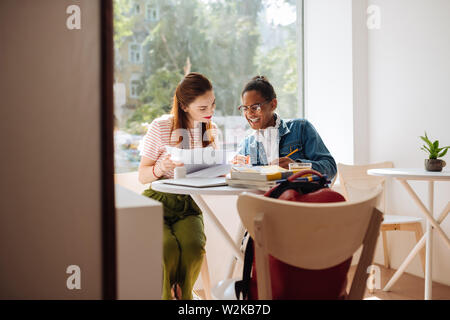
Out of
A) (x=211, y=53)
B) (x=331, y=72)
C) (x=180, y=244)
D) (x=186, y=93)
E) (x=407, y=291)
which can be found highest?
(x=211, y=53)

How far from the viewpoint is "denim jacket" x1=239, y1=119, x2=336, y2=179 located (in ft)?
7.66

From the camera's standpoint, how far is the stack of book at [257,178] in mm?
1756

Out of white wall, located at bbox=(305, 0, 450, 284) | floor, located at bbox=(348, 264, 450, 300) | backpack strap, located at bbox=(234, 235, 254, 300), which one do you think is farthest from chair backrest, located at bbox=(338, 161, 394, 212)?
backpack strap, located at bbox=(234, 235, 254, 300)

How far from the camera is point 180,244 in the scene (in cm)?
219

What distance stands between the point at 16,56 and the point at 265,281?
38.1 inches

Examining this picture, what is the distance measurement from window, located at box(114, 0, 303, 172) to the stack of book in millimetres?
1515

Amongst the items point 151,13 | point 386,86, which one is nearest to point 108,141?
point 151,13

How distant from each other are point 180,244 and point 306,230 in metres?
1.17

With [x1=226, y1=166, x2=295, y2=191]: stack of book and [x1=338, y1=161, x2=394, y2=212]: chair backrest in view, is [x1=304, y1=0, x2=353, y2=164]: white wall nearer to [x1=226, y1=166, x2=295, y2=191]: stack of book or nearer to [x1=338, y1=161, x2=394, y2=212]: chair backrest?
[x1=338, y1=161, x2=394, y2=212]: chair backrest

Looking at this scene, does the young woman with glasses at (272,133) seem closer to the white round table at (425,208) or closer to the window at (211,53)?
the white round table at (425,208)

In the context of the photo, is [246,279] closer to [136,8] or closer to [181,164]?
[181,164]

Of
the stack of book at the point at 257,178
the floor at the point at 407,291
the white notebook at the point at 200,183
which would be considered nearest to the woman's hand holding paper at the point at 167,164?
the white notebook at the point at 200,183

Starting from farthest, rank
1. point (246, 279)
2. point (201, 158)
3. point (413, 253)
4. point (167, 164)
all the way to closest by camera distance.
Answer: point (413, 253)
point (167, 164)
point (201, 158)
point (246, 279)

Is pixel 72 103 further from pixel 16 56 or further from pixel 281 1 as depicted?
pixel 281 1
